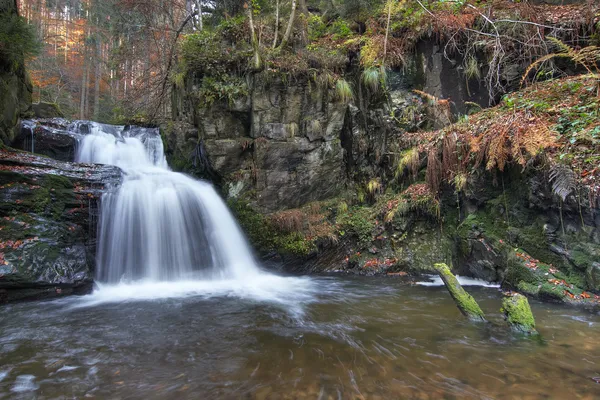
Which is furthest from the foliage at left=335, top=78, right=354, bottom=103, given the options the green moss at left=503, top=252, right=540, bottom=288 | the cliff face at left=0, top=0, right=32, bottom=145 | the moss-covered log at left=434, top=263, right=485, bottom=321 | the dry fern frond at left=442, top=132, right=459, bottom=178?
the cliff face at left=0, top=0, right=32, bottom=145

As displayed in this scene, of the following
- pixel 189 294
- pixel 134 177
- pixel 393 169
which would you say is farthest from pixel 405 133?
pixel 134 177

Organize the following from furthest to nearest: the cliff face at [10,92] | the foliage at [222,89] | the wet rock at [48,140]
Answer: the wet rock at [48,140] → the foliage at [222,89] → the cliff face at [10,92]

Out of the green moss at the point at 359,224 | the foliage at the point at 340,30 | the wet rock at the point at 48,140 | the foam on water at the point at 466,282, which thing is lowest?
the foam on water at the point at 466,282

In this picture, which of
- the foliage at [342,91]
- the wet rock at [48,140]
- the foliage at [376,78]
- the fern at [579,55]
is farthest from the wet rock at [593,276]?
the wet rock at [48,140]

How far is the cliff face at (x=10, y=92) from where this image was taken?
771 cm

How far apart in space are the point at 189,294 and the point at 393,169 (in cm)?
615

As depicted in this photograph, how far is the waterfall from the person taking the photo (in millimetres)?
6863

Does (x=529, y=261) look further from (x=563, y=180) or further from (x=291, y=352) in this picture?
(x=291, y=352)

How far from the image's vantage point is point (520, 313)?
375cm

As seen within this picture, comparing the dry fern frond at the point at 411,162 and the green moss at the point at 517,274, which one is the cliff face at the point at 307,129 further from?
the green moss at the point at 517,274

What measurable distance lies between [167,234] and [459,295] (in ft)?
20.9

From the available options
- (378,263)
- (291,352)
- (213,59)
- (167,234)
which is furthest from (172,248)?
(213,59)

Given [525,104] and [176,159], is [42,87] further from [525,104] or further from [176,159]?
[525,104]

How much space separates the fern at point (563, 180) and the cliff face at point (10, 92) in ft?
37.1
